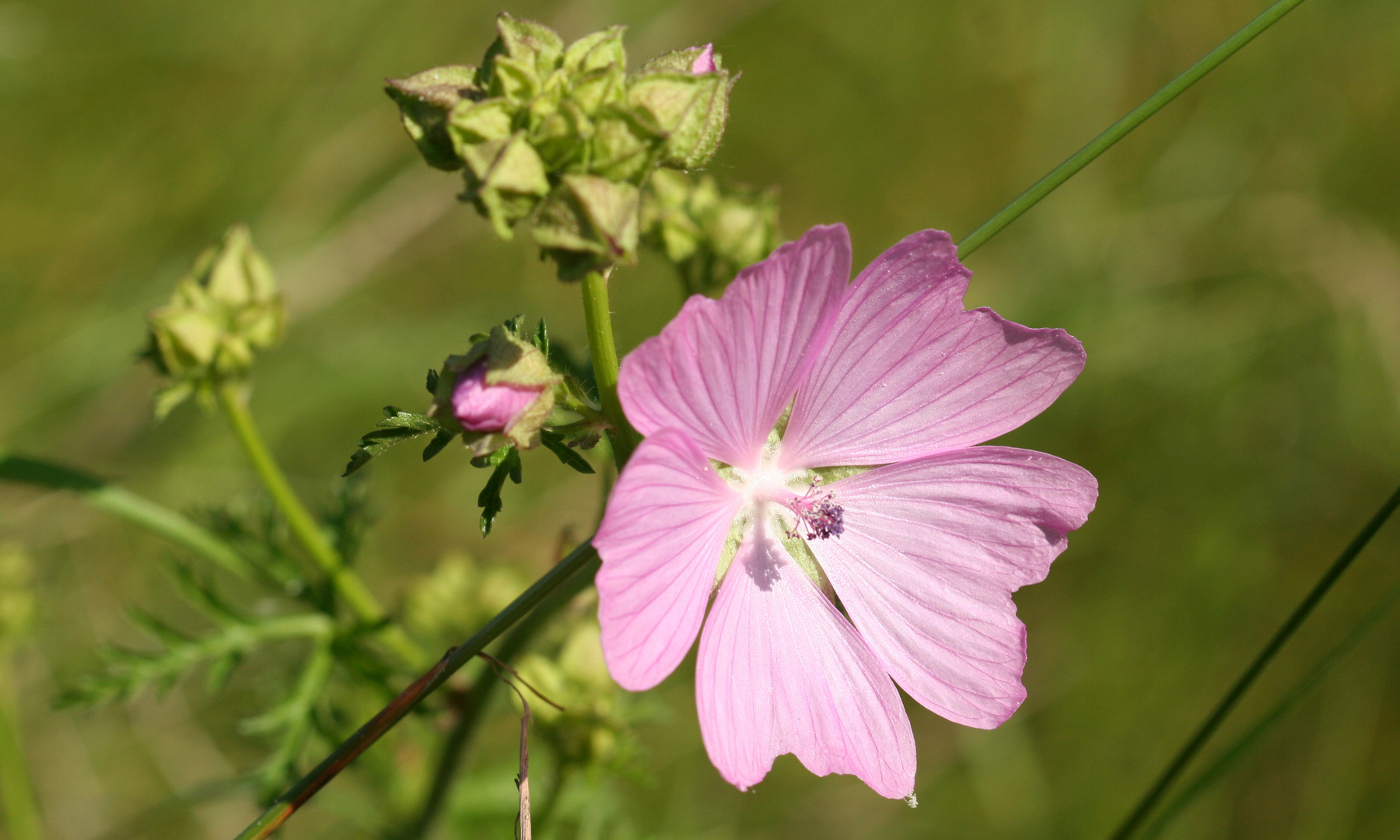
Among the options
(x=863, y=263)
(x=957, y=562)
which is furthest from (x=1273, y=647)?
(x=863, y=263)

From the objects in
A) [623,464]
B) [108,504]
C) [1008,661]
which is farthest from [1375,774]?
[108,504]

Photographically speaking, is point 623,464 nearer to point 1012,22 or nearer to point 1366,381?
point 1366,381

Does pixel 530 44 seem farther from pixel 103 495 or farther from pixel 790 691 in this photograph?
pixel 103 495

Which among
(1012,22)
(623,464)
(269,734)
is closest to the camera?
(623,464)

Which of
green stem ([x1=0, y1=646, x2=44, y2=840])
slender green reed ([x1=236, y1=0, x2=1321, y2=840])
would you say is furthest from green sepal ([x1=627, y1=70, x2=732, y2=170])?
green stem ([x1=0, y1=646, x2=44, y2=840])

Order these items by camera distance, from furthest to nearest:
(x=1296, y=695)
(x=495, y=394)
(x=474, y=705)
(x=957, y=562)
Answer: (x=474, y=705) < (x=1296, y=695) < (x=957, y=562) < (x=495, y=394)
